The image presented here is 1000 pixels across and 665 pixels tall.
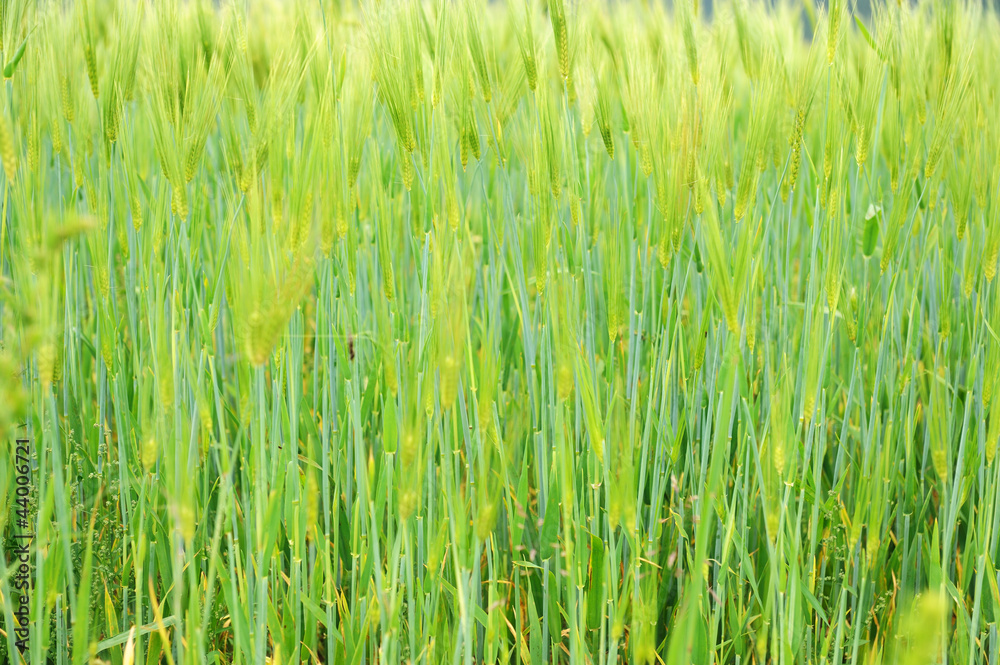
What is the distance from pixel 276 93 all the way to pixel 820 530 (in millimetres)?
910

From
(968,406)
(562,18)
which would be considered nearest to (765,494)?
(968,406)

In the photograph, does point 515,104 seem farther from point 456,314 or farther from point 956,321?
point 956,321

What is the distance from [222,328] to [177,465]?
0.61 meters

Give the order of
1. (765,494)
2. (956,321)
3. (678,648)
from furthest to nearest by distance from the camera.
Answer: (956,321) < (765,494) < (678,648)

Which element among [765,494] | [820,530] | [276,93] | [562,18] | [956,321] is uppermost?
[562,18]

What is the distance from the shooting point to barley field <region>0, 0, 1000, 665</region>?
2.25ft

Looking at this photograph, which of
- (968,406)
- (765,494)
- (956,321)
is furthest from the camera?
(956,321)

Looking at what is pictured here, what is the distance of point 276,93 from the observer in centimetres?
73

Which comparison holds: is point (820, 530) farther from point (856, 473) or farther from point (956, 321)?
point (956, 321)

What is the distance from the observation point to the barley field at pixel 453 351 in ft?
2.25

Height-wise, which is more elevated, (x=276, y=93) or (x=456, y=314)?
(x=276, y=93)

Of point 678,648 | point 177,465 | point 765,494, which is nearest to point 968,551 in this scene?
point 765,494

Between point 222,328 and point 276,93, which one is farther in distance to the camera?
point 222,328

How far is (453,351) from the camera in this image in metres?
0.63
